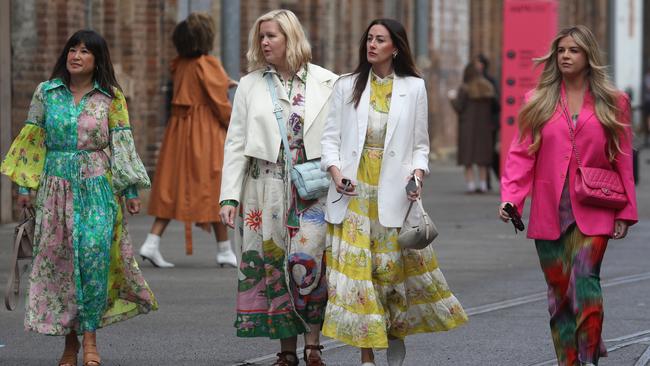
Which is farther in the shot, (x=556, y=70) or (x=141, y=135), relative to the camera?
(x=141, y=135)

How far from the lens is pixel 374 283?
26.4ft

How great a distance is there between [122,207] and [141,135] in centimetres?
1058

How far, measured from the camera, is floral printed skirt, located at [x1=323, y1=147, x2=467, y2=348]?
794cm

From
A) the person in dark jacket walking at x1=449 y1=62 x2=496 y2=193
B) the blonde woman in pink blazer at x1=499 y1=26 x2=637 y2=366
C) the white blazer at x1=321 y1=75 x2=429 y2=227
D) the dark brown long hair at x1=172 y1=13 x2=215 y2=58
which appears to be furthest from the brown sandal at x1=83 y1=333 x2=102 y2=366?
the person in dark jacket walking at x1=449 y1=62 x2=496 y2=193

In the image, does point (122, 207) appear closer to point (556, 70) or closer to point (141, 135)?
point (556, 70)

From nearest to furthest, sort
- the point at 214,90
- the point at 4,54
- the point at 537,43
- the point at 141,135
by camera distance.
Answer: the point at 214,90
the point at 4,54
the point at 141,135
the point at 537,43

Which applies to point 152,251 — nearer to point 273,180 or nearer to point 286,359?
point 286,359

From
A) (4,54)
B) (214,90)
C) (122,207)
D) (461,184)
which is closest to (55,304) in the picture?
(122,207)

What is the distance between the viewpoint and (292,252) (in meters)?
8.32

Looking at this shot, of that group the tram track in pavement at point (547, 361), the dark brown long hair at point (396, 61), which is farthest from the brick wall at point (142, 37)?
the dark brown long hair at point (396, 61)

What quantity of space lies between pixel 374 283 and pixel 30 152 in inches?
68.6

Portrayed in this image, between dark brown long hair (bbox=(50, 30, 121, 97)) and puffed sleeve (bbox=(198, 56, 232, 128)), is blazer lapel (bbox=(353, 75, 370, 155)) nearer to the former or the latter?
dark brown long hair (bbox=(50, 30, 121, 97))

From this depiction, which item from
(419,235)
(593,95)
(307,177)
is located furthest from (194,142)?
(593,95)

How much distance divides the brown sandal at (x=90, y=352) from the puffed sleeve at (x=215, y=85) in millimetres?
4491
